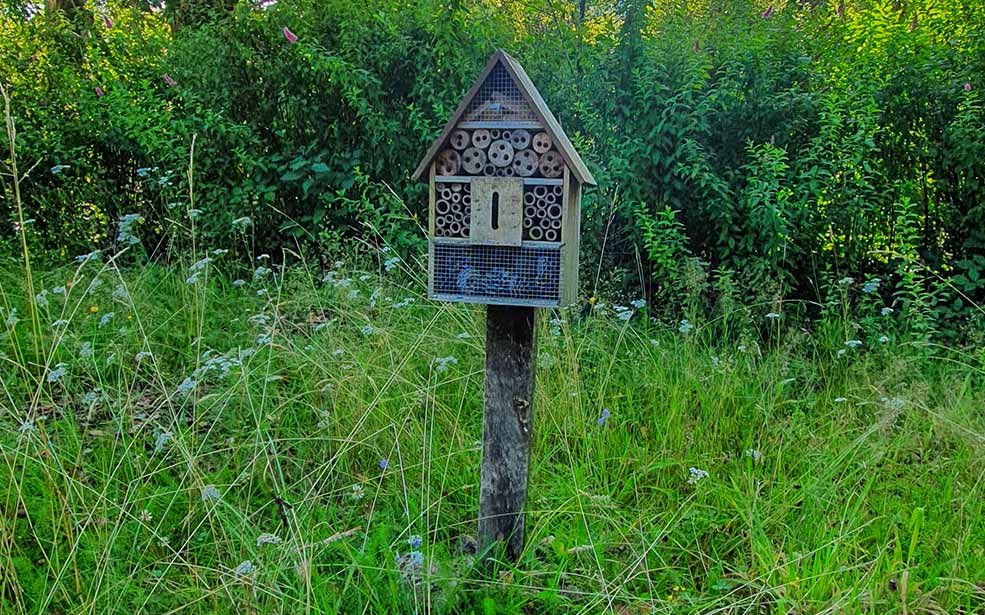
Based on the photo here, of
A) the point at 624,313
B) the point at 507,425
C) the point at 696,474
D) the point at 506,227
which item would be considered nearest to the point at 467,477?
the point at 507,425

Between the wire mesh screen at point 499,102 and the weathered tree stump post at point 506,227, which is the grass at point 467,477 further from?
the wire mesh screen at point 499,102

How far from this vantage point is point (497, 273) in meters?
2.04

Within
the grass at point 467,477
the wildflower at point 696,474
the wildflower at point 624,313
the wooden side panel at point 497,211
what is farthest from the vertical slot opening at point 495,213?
the wildflower at point 624,313

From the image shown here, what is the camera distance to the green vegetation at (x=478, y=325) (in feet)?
6.95

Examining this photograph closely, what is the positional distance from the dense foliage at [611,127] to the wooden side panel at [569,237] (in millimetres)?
1400

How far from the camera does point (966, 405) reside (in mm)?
3053

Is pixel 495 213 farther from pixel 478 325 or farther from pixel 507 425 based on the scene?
pixel 478 325

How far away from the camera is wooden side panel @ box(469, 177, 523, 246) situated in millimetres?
2008

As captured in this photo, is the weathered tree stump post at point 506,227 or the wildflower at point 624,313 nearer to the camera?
the weathered tree stump post at point 506,227

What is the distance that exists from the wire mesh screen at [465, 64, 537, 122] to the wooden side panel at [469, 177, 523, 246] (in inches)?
6.8

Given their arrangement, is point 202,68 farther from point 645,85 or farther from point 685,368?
point 685,368

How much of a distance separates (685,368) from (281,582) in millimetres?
1882

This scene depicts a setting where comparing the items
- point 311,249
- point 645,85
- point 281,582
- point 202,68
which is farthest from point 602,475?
point 202,68

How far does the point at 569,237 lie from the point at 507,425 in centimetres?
59
